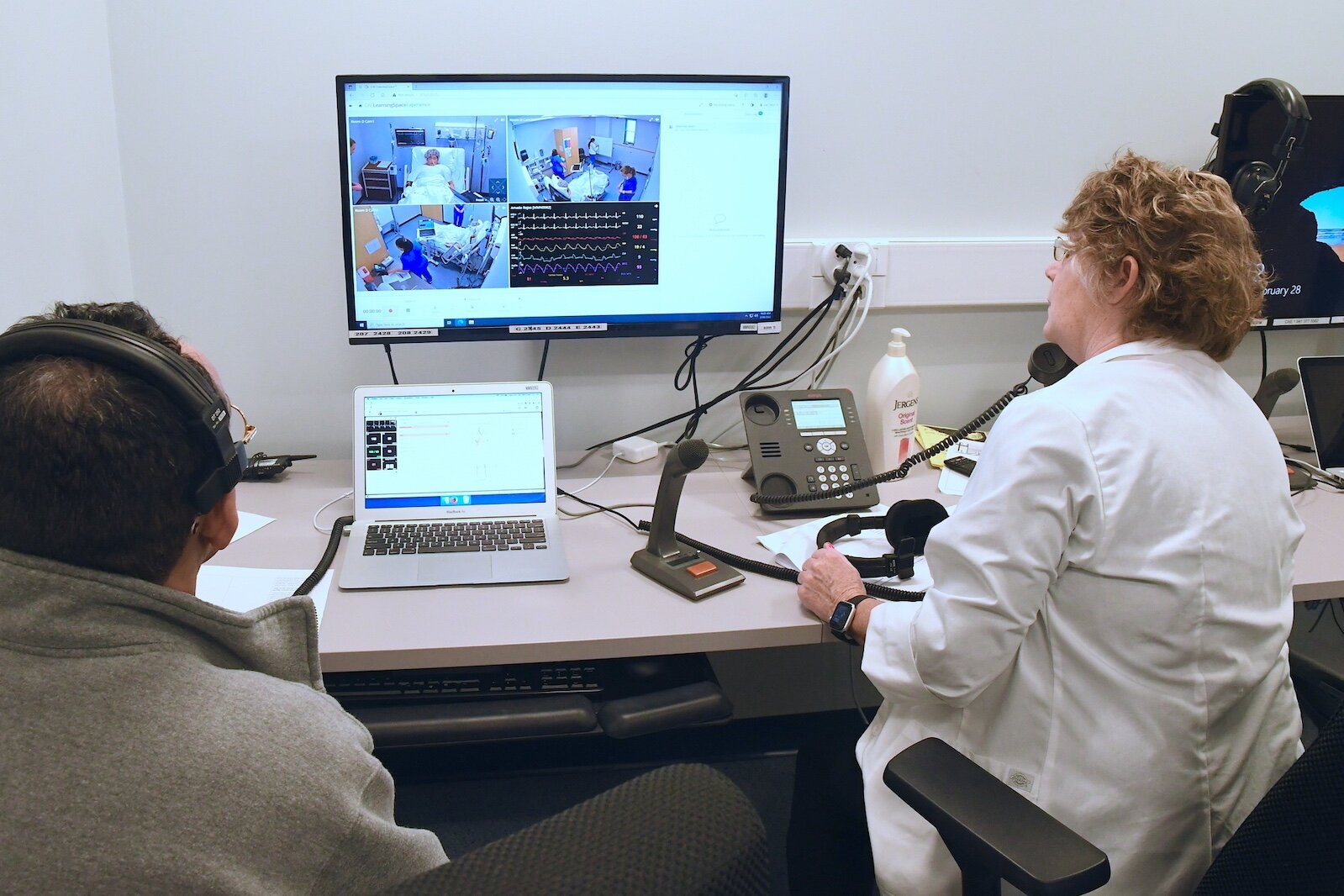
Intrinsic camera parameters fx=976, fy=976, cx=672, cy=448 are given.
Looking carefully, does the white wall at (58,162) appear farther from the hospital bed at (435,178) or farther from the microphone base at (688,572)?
the microphone base at (688,572)

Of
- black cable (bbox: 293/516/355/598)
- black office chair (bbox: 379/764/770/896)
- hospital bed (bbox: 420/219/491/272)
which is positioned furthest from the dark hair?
hospital bed (bbox: 420/219/491/272)

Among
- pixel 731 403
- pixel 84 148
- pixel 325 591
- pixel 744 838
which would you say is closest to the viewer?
pixel 744 838

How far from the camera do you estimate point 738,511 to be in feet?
5.43

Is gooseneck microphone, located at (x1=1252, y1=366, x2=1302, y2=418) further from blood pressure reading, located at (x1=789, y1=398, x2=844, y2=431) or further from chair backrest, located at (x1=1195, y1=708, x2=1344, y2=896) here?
chair backrest, located at (x1=1195, y1=708, x2=1344, y2=896)

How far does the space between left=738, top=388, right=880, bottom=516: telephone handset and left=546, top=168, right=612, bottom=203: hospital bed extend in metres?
0.43

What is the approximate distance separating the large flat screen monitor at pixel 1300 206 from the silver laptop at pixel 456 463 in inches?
54.9

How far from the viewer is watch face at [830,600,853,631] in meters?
1.26

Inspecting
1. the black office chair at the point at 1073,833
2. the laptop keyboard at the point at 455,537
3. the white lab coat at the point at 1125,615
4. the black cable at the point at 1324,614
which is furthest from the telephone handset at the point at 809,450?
the black cable at the point at 1324,614

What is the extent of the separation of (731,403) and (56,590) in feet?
4.88

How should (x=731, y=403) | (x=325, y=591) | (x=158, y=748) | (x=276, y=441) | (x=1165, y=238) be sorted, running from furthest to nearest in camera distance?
(x=731, y=403), (x=276, y=441), (x=325, y=591), (x=1165, y=238), (x=158, y=748)

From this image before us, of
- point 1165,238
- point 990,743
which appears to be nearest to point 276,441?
point 990,743

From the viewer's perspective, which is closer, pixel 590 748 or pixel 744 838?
pixel 744 838

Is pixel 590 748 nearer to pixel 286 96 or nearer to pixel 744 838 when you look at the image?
pixel 286 96

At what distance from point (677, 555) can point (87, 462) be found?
0.88 metres
